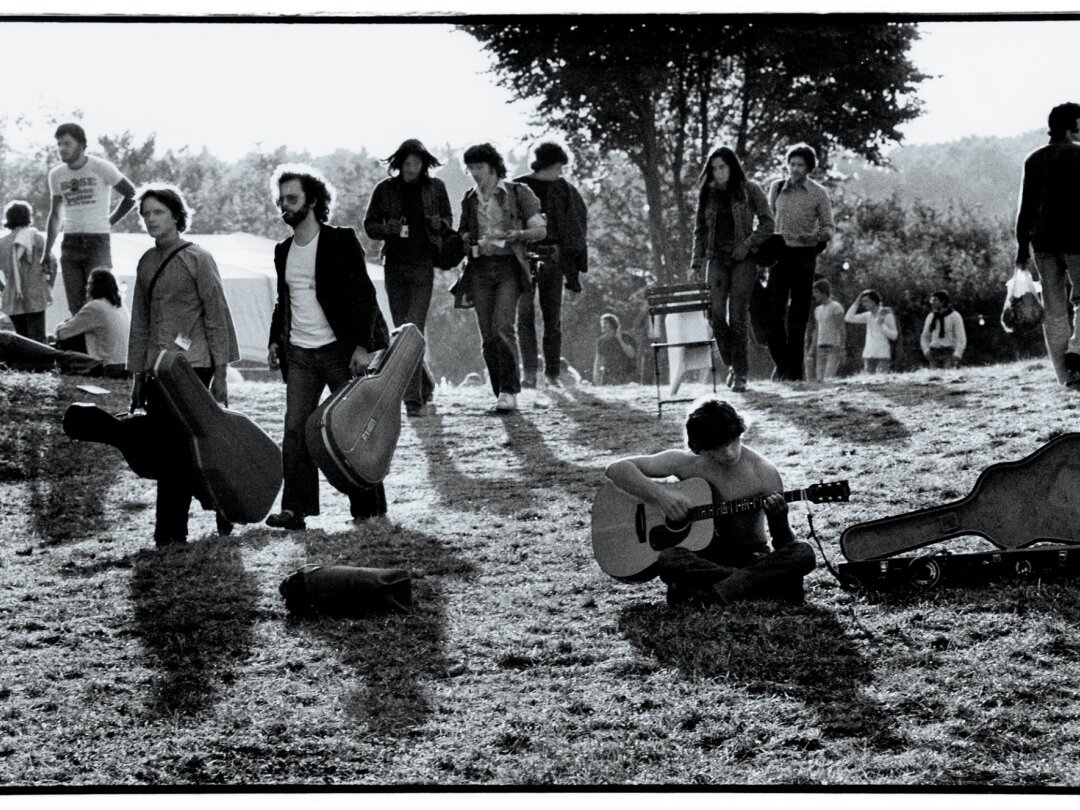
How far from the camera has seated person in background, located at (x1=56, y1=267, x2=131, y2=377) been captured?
1156 cm

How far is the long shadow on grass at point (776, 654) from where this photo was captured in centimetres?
522

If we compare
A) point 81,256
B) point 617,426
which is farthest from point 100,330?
point 617,426

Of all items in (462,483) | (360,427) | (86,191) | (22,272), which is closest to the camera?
(360,427)

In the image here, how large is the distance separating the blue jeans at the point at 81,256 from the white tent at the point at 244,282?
5.23 m

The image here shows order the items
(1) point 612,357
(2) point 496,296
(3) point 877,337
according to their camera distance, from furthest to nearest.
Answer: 1. (1) point 612,357
2. (3) point 877,337
3. (2) point 496,296

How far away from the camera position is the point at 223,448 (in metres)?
7.37

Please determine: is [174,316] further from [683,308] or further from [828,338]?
[828,338]

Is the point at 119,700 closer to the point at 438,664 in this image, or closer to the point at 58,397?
the point at 438,664

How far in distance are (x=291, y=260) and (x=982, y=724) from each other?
12.6 ft

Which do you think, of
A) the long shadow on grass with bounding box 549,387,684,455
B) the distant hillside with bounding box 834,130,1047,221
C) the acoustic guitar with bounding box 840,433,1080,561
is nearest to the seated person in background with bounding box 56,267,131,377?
the long shadow on grass with bounding box 549,387,684,455

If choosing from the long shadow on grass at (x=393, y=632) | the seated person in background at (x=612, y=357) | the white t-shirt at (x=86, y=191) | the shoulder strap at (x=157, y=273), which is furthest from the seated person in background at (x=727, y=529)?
the seated person in background at (x=612, y=357)

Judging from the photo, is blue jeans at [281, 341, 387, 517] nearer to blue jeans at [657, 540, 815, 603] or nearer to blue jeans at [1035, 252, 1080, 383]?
blue jeans at [657, 540, 815, 603]

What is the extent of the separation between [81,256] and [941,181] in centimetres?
1606

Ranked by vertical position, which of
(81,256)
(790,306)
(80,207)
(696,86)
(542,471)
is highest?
→ (696,86)
